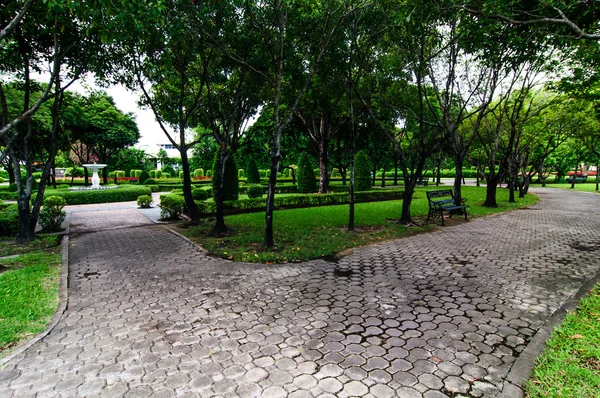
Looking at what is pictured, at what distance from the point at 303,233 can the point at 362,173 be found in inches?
673

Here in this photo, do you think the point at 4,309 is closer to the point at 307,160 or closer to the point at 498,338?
the point at 498,338

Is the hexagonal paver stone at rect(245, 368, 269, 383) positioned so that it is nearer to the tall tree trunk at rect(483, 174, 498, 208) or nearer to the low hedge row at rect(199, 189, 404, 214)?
the low hedge row at rect(199, 189, 404, 214)

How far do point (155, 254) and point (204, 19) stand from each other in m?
6.15

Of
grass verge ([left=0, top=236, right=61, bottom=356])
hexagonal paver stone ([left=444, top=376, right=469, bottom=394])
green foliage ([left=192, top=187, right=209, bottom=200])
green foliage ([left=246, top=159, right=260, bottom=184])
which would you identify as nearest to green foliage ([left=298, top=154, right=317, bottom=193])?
green foliage ([left=246, top=159, right=260, bottom=184])

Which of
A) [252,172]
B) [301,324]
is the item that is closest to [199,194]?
[252,172]

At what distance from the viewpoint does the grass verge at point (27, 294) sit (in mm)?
4078

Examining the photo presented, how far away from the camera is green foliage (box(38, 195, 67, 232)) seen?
1086cm

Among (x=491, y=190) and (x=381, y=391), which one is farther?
(x=491, y=190)

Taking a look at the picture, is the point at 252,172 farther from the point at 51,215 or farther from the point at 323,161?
the point at 51,215

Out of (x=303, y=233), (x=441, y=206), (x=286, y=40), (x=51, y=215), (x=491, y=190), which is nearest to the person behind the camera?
(x=286, y=40)

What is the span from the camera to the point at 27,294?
521cm

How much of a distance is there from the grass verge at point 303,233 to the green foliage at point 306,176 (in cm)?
881

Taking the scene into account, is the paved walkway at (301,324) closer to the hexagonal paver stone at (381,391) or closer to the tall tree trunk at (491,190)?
the hexagonal paver stone at (381,391)

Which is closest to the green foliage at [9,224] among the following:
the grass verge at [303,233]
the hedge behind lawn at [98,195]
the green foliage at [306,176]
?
the grass verge at [303,233]
